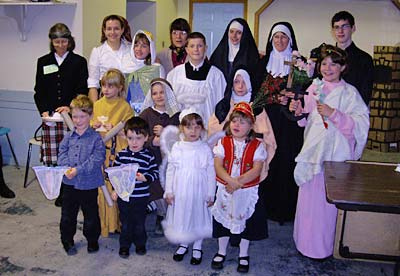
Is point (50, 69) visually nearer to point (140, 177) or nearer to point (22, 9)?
point (22, 9)

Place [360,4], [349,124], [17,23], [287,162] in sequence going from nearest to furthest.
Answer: [349,124] → [287,162] → [17,23] → [360,4]

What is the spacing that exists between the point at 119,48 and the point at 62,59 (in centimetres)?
49

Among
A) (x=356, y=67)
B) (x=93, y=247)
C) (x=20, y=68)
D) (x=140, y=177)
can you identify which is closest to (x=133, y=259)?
(x=93, y=247)

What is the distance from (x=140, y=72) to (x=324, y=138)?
140 cm

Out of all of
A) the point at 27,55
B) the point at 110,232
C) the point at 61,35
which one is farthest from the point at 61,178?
the point at 27,55

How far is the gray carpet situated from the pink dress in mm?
156

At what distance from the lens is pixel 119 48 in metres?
3.64

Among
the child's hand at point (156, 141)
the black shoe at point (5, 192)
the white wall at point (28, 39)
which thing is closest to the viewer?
the child's hand at point (156, 141)

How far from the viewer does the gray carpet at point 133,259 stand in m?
2.87

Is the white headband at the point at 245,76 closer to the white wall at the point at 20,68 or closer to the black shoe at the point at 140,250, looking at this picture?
the black shoe at the point at 140,250

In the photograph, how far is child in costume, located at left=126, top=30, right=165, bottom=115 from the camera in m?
3.42

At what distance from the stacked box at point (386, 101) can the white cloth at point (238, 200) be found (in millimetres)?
4495

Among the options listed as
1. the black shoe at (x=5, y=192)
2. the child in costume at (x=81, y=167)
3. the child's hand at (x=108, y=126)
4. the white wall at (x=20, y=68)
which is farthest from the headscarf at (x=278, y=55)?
the black shoe at (x=5, y=192)

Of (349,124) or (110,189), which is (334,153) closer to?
(349,124)
